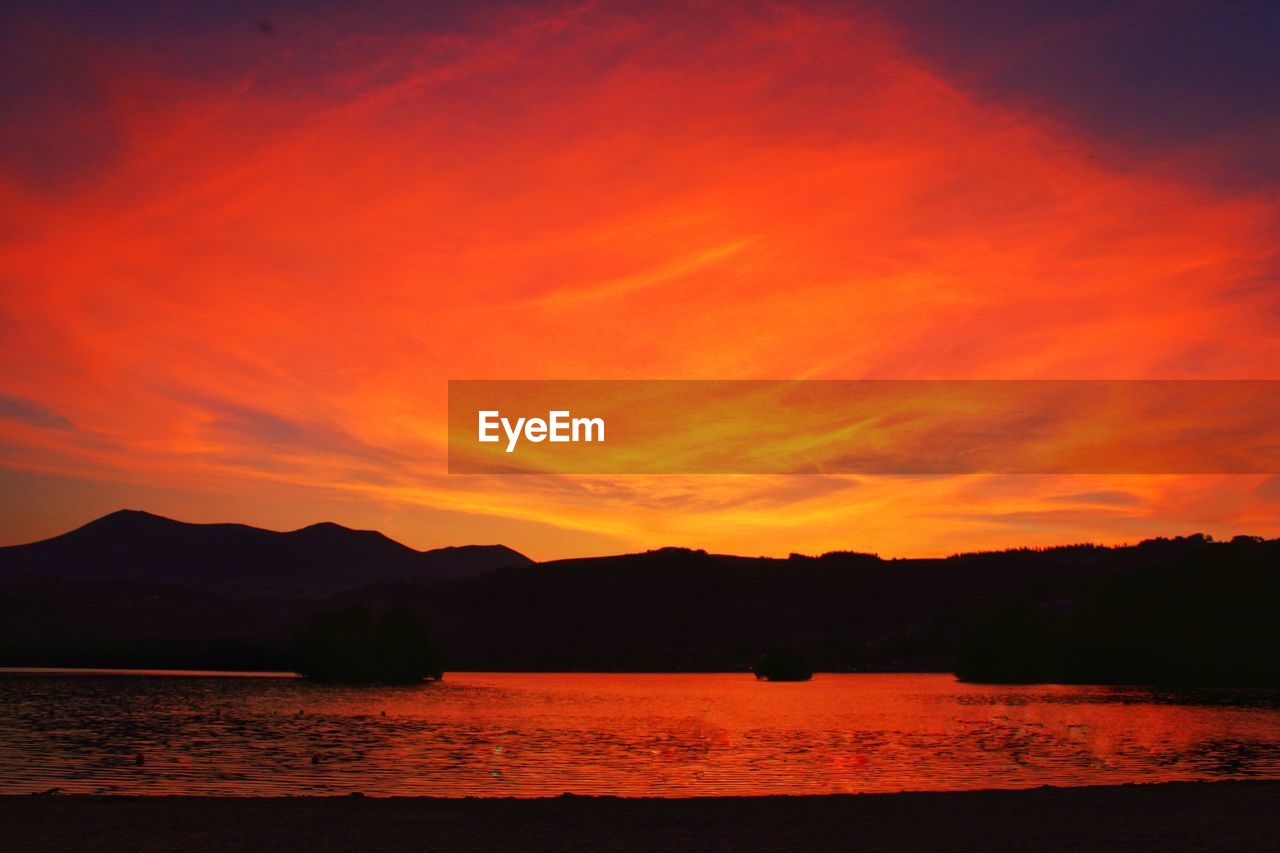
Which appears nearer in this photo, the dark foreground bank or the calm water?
the dark foreground bank

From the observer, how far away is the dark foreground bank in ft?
94.7

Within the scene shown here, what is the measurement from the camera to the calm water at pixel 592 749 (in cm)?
4866

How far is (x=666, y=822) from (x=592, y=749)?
3776cm

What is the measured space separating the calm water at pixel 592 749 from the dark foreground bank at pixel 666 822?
820 cm

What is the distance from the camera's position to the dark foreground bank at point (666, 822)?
28859mm

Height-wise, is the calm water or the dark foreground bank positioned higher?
the dark foreground bank

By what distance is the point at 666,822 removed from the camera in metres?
33.3

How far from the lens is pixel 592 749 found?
69.9m

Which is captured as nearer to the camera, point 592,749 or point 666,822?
point 666,822

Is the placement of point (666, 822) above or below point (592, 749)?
above

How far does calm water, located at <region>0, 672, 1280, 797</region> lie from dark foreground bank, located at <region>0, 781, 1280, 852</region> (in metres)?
8.20

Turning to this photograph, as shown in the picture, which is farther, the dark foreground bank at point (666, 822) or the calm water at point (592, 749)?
the calm water at point (592, 749)

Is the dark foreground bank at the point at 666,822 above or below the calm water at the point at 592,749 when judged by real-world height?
above

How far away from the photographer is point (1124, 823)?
32625mm
